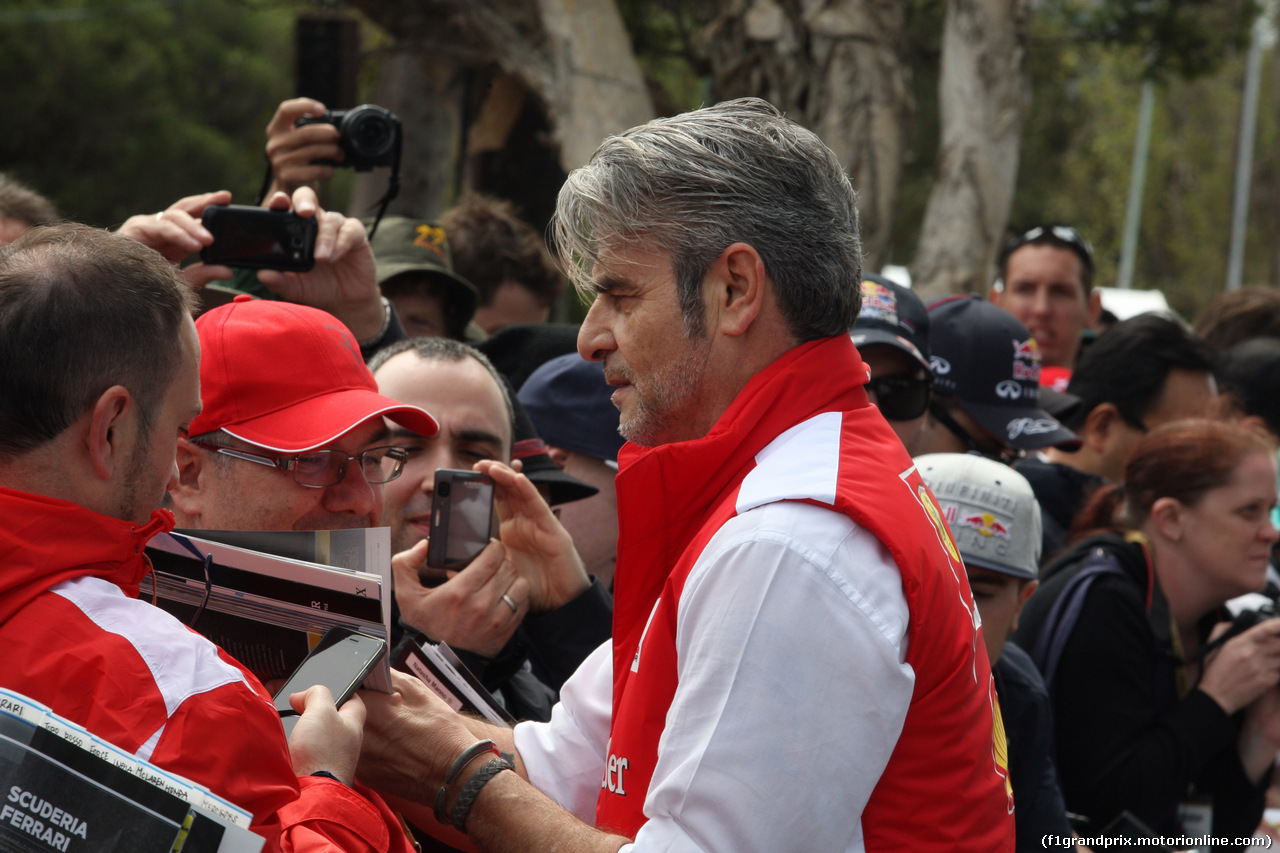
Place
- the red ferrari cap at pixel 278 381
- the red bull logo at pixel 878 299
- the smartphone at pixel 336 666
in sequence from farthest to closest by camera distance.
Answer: the red bull logo at pixel 878 299 → the red ferrari cap at pixel 278 381 → the smartphone at pixel 336 666

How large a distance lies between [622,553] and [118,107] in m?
22.1

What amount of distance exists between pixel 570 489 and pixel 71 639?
6.45 feet

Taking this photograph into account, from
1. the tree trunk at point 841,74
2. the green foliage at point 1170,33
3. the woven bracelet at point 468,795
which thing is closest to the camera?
the woven bracelet at point 468,795

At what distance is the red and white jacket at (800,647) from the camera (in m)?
1.58

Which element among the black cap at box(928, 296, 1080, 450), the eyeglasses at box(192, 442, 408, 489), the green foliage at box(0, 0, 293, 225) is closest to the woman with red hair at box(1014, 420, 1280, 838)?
the black cap at box(928, 296, 1080, 450)

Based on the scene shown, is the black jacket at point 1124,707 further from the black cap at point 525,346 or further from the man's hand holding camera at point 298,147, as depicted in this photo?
the man's hand holding camera at point 298,147

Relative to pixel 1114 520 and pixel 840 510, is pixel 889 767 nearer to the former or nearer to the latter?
pixel 840 510

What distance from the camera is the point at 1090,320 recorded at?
20.1ft

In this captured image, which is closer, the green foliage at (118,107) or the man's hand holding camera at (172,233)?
the man's hand holding camera at (172,233)

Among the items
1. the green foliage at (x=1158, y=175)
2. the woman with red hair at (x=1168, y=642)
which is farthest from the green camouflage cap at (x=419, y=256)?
the green foliage at (x=1158, y=175)

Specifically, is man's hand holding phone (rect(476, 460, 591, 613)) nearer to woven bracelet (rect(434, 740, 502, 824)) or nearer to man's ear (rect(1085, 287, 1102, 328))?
woven bracelet (rect(434, 740, 502, 824))

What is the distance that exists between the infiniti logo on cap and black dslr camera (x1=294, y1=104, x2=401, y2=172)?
7.04 ft

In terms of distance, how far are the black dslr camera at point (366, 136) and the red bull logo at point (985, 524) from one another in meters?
2.04

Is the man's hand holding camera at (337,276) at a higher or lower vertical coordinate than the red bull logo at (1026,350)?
higher
